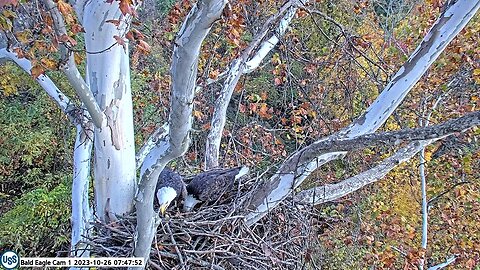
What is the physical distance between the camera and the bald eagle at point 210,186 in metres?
2.31

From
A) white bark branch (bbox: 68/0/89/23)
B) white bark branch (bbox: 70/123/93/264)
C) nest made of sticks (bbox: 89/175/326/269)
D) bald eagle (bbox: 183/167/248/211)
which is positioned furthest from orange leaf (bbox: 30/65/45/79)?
bald eagle (bbox: 183/167/248/211)

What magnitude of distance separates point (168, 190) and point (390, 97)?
1.16 m

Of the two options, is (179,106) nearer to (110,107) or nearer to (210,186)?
(110,107)

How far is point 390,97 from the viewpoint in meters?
1.73

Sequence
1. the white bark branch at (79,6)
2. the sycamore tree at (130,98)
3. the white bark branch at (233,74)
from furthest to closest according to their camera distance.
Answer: the white bark branch at (233,74) < the white bark branch at (79,6) < the sycamore tree at (130,98)

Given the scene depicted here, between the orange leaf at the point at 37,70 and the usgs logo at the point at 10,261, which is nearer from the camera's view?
the orange leaf at the point at 37,70

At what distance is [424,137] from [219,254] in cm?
112

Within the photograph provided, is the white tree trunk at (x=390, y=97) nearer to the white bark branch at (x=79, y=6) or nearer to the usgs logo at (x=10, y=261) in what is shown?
the white bark branch at (x=79, y=6)

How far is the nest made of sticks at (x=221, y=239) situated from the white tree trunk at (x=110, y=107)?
123mm

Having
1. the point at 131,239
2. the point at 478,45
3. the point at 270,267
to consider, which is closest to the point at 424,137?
the point at 270,267

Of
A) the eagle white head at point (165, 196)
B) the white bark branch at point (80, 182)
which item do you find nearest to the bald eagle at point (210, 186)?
the eagle white head at point (165, 196)

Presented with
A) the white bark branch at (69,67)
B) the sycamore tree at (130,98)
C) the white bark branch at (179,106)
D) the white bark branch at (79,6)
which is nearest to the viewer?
the white bark branch at (179,106)

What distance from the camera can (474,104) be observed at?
3896 mm

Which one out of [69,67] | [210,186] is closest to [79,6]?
[69,67]
